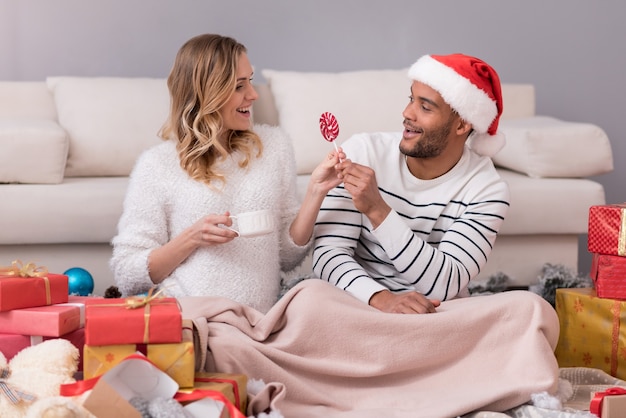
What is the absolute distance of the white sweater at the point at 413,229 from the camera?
2174mm

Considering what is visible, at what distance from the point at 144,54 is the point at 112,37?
0.15 metres

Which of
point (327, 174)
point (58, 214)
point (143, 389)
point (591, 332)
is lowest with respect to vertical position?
point (591, 332)

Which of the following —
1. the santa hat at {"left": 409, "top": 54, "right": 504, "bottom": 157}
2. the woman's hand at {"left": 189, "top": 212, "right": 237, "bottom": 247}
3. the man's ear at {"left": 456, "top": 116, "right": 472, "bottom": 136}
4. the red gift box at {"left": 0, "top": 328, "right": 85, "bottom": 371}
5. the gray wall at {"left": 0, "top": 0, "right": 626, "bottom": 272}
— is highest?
the gray wall at {"left": 0, "top": 0, "right": 626, "bottom": 272}

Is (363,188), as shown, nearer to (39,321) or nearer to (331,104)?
(39,321)

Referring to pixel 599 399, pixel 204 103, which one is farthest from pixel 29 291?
pixel 599 399

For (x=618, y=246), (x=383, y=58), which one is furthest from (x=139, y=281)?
(x=383, y=58)

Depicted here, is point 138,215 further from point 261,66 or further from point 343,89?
point 261,66

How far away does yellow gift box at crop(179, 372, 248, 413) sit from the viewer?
5.62ft

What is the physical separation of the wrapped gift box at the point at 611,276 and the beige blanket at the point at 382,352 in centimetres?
40

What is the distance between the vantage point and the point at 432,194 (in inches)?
90.8

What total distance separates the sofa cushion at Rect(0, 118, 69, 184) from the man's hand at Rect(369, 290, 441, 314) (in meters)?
1.41

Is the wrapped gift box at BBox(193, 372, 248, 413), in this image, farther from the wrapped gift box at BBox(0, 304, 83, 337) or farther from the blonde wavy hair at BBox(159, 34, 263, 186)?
the blonde wavy hair at BBox(159, 34, 263, 186)

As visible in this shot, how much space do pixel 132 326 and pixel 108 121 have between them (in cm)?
173

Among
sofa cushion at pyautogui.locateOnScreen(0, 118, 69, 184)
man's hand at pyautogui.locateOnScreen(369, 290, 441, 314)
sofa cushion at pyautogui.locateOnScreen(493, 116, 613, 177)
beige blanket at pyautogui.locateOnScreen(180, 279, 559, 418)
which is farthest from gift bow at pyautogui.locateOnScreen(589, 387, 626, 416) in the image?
sofa cushion at pyautogui.locateOnScreen(0, 118, 69, 184)
